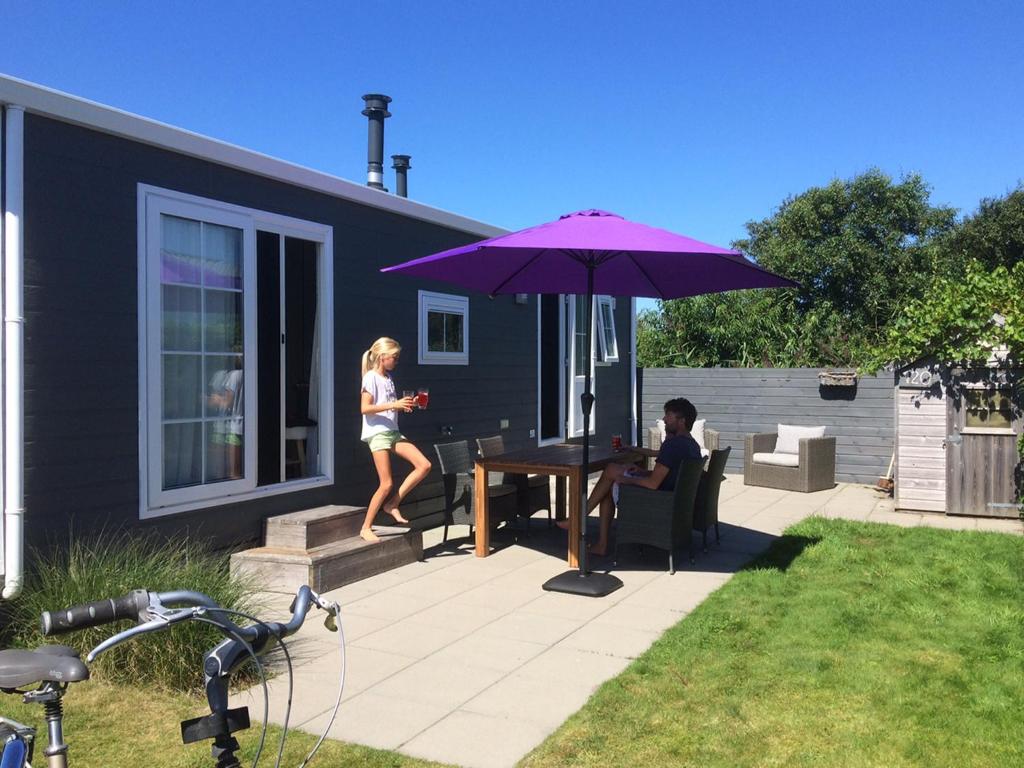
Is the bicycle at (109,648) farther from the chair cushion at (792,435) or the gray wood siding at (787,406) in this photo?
the gray wood siding at (787,406)

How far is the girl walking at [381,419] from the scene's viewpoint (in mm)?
5914

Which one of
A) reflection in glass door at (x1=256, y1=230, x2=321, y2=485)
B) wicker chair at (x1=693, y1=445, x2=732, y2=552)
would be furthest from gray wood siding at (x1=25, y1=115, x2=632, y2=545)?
→ wicker chair at (x1=693, y1=445, x2=732, y2=552)

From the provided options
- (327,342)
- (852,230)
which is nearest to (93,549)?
(327,342)

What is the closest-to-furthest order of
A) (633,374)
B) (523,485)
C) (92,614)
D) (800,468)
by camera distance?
1. (92,614)
2. (523,485)
3. (800,468)
4. (633,374)

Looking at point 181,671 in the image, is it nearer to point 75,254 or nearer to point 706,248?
point 75,254

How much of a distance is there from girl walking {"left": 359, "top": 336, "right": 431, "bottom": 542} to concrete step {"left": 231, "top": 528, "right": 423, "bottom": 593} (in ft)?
0.46

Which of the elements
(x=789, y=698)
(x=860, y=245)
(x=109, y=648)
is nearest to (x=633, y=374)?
(x=789, y=698)

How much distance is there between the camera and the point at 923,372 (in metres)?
8.41

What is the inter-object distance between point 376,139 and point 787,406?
634cm

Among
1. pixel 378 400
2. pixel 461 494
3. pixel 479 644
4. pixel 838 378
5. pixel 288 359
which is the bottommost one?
pixel 479 644

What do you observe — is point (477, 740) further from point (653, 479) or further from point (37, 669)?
point (653, 479)

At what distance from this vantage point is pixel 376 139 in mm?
9164

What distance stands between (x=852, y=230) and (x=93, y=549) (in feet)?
71.3

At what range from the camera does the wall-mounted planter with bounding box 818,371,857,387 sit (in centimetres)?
1074
